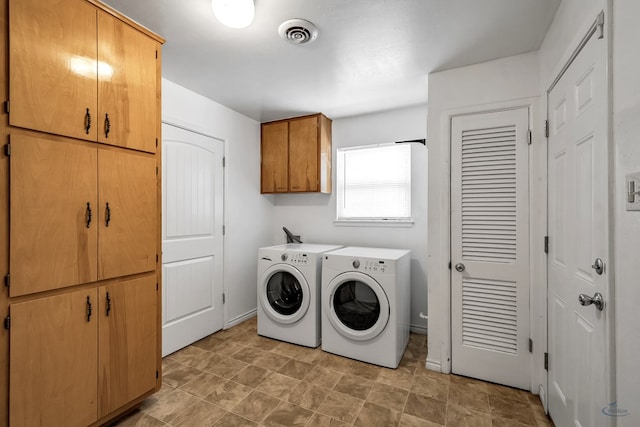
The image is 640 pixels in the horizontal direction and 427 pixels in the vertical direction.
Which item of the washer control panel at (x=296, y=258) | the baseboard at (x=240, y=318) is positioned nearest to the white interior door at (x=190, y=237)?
the baseboard at (x=240, y=318)

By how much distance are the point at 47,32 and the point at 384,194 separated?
9.08ft

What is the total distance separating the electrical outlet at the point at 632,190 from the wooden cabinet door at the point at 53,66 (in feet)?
7.30

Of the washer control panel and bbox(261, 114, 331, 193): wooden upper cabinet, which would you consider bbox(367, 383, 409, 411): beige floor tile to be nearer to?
the washer control panel

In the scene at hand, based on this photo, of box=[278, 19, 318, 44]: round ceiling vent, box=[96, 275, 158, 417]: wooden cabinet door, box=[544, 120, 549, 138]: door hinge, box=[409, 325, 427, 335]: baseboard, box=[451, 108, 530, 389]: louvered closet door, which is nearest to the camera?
box=[96, 275, 158, 417]: wooden cabinet door

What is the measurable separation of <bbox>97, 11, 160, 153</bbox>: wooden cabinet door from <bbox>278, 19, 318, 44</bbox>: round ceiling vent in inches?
31.9

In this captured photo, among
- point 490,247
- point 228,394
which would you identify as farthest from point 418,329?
point 228,394

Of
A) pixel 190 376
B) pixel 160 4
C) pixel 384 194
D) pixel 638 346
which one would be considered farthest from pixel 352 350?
pixel 160 4

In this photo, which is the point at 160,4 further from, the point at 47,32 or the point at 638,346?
the point at 638,346

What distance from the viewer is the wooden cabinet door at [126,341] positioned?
61.0 inches

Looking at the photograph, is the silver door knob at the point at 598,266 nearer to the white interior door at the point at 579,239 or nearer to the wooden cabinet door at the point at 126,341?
the white interior door at the point at 579,239

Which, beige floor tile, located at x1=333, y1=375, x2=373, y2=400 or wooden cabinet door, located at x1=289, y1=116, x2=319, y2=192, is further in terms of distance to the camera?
wooden cabinet door, located at x1=289, y1=116, x2=319, y2=192

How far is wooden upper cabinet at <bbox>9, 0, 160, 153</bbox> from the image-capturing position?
49.1 inches

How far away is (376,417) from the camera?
1.74 m

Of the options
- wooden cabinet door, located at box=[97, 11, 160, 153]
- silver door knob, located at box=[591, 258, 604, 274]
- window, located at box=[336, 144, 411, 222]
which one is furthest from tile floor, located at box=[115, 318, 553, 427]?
wooden cabinet door, located at box=[97, 11, 160, 153]
